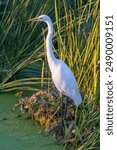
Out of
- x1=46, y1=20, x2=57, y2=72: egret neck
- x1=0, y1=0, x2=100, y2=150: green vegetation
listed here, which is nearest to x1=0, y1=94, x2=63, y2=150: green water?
x1=0, y1=0, x2=100, y2=150: green vegetation

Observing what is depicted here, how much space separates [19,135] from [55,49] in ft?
3.41

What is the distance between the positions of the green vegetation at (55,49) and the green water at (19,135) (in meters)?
0.21

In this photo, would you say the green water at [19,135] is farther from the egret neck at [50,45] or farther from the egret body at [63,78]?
the egret neck at [50,45]

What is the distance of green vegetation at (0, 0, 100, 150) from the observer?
10.3ft

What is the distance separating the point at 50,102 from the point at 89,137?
1.89 feet

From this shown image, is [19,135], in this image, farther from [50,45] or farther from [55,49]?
[55,49]

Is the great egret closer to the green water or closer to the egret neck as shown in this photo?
the egret neck

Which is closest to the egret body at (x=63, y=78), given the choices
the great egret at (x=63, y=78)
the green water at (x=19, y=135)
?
the great egret at (x=63, y=78)

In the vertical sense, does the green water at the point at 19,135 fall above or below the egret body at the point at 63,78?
below

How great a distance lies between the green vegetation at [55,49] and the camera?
3.15 meters

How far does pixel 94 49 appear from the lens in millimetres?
3301

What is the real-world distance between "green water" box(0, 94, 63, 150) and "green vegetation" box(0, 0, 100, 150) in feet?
0.70

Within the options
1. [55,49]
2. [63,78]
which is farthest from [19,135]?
[55,49]

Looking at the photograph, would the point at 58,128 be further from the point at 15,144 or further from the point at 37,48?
the point at 37,48
